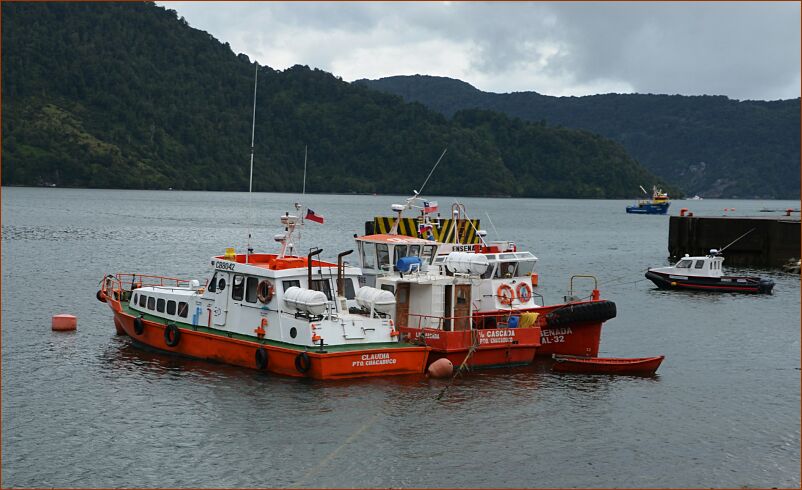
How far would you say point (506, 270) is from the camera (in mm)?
35469

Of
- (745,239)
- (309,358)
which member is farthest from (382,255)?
(745,239)

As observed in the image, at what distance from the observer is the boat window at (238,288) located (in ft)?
104

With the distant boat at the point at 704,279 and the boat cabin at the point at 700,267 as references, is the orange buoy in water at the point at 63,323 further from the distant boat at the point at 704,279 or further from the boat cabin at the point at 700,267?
the boat cabin at the point at 700,267

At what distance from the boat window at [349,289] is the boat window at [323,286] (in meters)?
0.98

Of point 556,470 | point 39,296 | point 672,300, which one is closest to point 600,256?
point 672,300

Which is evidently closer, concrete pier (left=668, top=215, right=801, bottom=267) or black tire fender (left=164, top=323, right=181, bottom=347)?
black tire fender (left=164, top=323, right=181, bottom=347)

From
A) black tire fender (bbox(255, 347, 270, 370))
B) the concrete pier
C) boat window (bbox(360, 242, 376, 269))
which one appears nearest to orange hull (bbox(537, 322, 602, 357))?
boat window (bbox(360, 242, 376, 269))

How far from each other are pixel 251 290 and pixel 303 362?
352cm

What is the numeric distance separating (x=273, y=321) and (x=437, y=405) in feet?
19.8

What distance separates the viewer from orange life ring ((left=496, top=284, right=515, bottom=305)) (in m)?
34.9

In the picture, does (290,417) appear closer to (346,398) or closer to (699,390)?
(346,398)

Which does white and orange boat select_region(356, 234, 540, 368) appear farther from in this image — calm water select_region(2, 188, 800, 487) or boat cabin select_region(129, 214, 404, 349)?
calm water select_region(2, 188, 800, 487)

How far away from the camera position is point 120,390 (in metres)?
29.8

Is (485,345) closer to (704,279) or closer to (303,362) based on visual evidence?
(303,362)
